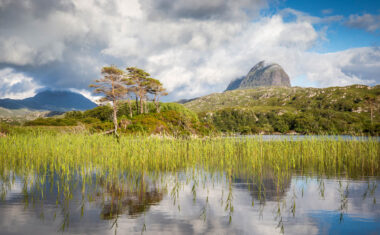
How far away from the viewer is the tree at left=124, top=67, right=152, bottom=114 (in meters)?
42.9

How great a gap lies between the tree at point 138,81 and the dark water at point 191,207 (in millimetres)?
36539

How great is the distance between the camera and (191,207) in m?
5.38

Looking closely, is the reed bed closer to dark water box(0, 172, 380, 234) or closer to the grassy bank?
the grassy bank

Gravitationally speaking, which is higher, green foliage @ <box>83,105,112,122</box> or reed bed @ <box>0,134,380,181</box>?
green foliage @ <box>83,105,112,122</box>

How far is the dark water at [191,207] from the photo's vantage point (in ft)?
14.1

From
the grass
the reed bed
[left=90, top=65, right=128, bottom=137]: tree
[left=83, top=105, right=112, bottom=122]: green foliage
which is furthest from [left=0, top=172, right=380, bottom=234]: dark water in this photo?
[left=83, top=105, right=112, bottom=122]: green foliage

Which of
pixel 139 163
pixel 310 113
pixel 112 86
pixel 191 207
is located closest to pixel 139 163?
pixel 139 163

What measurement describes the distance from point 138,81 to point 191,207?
40.9 m

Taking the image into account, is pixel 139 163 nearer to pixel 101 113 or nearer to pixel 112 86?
pixel 112 86

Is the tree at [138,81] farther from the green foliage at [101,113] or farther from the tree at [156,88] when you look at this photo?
the green foliage at [101,113]

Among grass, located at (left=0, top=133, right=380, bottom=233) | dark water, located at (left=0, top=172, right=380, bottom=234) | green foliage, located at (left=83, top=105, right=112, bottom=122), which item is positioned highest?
green foliage, located at (left=83, top=105, right=112, bottom=122)

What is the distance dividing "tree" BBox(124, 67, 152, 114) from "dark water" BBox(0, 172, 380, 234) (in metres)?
36.5

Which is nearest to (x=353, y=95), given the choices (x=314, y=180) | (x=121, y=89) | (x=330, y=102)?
(x=330, y=102)

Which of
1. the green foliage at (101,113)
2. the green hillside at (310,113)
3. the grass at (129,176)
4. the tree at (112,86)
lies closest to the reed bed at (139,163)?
the grass at (129,176)
